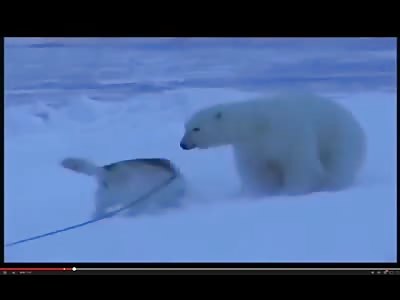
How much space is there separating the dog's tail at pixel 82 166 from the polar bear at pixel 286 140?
20cm

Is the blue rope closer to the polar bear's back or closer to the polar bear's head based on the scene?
the polar bear's head

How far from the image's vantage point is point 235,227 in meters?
1.30

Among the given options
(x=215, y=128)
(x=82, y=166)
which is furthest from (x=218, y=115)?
(x=82, y=166)

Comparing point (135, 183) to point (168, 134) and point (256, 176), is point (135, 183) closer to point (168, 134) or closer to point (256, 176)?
point (168, 134)

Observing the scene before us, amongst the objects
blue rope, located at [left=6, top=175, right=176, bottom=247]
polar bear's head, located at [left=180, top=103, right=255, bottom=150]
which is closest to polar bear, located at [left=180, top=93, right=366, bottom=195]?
polar bear's head, located at [left=180, top=103, right=255, bottom=150]

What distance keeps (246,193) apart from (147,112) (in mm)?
289

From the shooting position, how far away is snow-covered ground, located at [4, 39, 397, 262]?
1.29m
